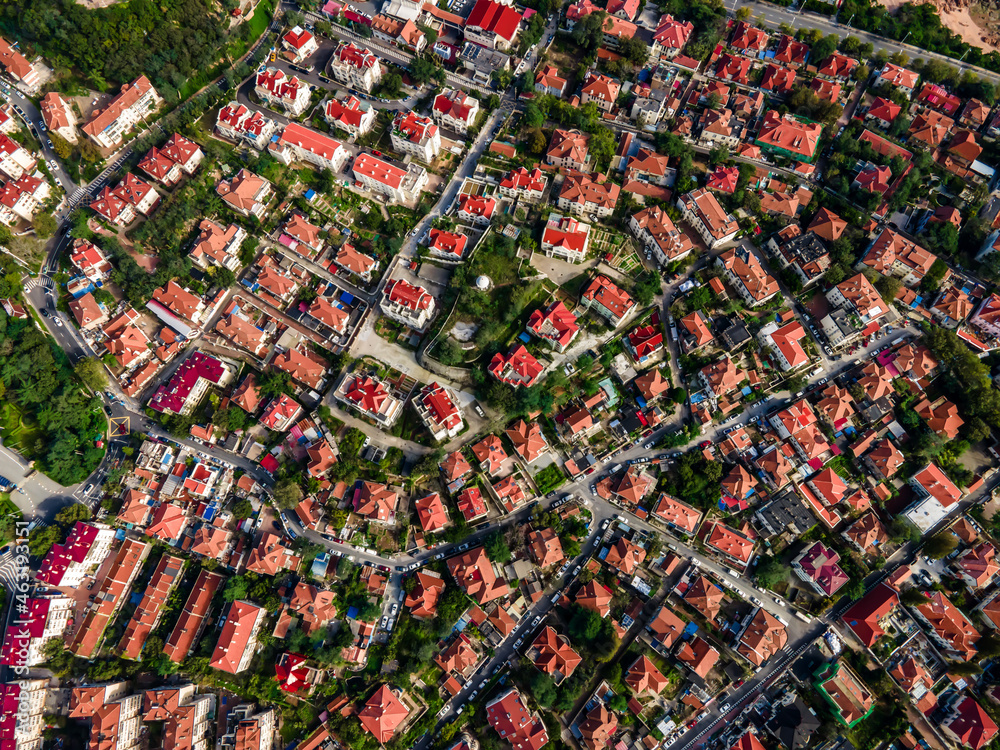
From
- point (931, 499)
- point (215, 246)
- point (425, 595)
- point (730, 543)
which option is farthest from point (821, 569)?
point (215, 246)

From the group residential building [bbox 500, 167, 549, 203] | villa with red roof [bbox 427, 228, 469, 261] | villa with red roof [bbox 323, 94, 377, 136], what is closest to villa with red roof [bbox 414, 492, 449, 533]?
villa with red roof [bbox 427, 228, 469, 261]

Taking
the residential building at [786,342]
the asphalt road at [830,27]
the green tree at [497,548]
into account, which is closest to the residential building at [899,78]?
the asphalt road at [830,27]

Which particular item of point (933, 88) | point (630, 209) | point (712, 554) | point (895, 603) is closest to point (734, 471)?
point (712, 554)

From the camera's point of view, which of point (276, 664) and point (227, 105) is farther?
point (227, 105)

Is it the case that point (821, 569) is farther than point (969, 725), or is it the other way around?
point (821, 569)

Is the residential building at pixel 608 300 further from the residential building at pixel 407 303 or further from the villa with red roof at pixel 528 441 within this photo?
the residential building at pixel 407 303

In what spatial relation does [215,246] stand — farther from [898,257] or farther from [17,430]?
[898,257]

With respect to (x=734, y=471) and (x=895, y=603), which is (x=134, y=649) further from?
(x=895, y=603)
